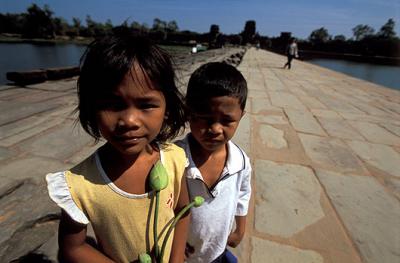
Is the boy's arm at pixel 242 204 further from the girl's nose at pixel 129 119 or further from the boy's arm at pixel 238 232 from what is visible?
the girl's nose at pixel 129 119

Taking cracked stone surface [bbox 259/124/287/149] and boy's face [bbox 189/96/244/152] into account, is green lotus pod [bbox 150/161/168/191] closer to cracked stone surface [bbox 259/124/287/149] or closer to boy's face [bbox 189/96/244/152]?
boy's face [bbox 189/96/244/152]

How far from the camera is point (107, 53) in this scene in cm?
69

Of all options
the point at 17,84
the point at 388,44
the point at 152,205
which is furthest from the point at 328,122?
the point at 388,44

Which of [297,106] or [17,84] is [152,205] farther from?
[17,84]

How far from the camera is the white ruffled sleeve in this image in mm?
649

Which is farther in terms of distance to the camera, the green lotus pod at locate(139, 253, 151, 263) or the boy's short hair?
the boy's short hair

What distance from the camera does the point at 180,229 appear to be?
2.82 feet

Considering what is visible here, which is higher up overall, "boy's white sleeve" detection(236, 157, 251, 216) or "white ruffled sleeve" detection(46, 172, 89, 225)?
"white ruffled sleeve" detection(46, 172, 89, 225)

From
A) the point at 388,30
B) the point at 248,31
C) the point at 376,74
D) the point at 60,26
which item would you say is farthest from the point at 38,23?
the point at 388,30

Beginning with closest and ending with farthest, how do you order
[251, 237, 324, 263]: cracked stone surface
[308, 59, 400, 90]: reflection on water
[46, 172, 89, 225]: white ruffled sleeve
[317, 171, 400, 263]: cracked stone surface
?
[46, 172, 89, 225]: white ruffled sleeve
[251, 237, 324, 263]: cracked stone surface
[317, 171, 400, 263]: cracked stone surface
[308, 59, 400, 90]: reflection on water

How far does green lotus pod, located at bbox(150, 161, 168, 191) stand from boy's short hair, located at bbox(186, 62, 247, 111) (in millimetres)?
286

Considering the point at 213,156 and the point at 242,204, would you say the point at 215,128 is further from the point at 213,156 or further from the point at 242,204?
the point at 242,204

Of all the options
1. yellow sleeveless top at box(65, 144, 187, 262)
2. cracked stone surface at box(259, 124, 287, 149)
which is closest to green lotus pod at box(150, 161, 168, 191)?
yellow sleeveless top at box(65, 144, 187, 262)

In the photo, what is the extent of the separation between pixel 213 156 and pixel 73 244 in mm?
573
